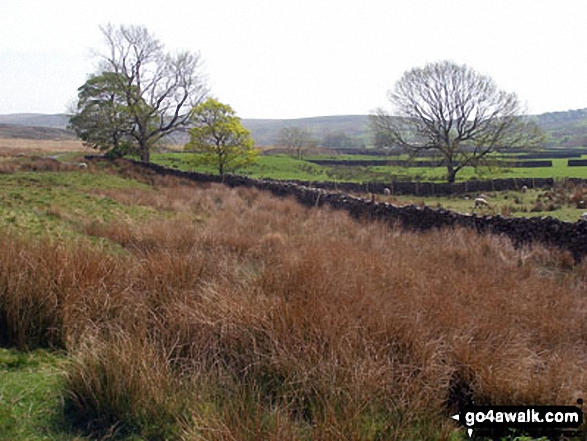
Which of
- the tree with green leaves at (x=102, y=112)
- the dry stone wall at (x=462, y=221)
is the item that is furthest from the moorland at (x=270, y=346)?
the tree with green leaves at (x=102, y=112)

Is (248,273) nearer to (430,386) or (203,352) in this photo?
(203,352)

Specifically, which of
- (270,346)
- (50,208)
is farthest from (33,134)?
(270,346)

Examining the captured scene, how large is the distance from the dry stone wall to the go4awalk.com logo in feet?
26.4

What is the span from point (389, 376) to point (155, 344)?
1.99 m

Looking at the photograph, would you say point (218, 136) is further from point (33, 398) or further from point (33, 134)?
point (33, 134)

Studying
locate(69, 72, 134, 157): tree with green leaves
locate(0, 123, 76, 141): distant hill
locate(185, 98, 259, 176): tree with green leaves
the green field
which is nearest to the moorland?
locate(185, 98, 259, 176): tree with green leaves

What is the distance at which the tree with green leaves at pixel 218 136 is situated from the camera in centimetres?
3447

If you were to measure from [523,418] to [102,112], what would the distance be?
40.6 m

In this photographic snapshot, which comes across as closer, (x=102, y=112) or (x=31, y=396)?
(x=31, y=396)

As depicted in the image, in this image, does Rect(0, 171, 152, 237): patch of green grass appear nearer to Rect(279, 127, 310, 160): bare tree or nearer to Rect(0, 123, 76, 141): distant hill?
Rect(279, 127, 310, 160): bare tree

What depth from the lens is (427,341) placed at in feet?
13.3

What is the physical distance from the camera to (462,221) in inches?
506

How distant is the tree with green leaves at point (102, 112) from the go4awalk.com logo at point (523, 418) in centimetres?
3908

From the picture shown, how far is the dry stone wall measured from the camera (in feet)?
34.9
